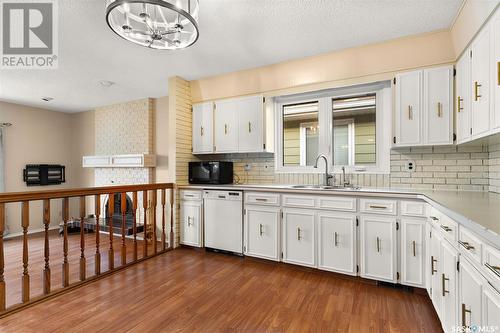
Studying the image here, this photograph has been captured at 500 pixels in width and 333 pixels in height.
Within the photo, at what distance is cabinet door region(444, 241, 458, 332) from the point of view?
1459mm

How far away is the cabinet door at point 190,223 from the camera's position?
12.2 ft

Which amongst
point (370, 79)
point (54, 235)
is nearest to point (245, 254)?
point (370, 79)

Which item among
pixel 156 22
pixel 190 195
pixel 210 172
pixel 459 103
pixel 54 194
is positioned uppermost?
pixel 156 22

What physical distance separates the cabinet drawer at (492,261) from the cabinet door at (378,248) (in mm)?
1472

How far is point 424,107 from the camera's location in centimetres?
267

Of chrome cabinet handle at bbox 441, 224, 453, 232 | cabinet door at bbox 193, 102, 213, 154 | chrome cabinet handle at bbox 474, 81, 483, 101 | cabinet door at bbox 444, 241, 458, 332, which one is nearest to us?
cabinet door at bbox 444, 241, 458, 332

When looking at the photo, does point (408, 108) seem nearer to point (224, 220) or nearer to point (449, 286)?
point (449, 286)

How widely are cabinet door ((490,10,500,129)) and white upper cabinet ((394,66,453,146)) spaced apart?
0.84m

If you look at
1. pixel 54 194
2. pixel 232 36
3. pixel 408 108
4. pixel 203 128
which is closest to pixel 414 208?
pixel 408 108

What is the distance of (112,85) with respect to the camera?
170 inches

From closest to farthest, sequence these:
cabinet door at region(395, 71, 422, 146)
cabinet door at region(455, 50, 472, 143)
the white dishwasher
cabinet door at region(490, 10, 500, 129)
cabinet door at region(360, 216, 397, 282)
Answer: cabinet door at region(490, 10, 500, 129), cabinet door at region(455, 50, 472, 143), cabinet door at region(360, 216, 397, 282), cabinet door at region(395, 71, 422, 146), the white dishwasher

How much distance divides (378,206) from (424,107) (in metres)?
1.21

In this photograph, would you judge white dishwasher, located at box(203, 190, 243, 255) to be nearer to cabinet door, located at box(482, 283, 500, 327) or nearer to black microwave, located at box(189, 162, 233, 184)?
black microwave, located at box(189, 162, 233, 184)

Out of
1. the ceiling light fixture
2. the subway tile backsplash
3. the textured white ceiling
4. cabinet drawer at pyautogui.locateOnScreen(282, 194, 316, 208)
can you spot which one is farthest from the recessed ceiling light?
the subway tile backsplash
